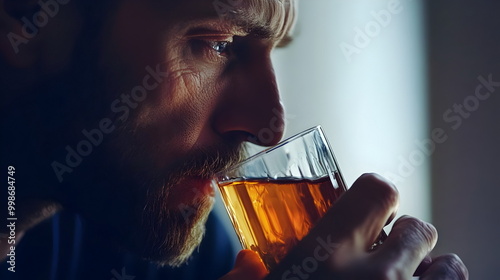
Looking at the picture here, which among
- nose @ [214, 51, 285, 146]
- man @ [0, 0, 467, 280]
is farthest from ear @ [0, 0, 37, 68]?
nose @ [214, 51, 285, 146]

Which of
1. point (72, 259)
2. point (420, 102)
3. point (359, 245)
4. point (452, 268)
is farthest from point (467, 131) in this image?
point (72, 259)

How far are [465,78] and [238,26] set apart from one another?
0.64 meters

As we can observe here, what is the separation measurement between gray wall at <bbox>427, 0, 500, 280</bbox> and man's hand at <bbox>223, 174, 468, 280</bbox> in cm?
59

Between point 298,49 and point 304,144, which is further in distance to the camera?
point 298,49

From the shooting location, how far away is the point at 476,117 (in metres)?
1.18

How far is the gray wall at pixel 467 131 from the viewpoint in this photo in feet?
3.79

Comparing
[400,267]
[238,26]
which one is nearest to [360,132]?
[238,26]

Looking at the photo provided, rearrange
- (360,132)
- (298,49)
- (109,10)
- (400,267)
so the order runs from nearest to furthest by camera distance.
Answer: (400,267)
(109,10)
(298,49)
(360,132)

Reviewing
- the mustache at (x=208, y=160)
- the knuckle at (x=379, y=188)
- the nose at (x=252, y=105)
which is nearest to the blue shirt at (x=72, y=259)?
the mustache at (x=208, y=160)

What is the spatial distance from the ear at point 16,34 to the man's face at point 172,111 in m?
0.11

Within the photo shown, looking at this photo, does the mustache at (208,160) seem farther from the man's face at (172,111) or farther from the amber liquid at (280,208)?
the amber liquid at (280,208)

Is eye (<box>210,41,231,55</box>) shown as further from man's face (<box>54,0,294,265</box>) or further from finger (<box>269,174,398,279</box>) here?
finger (<box>269,174,398,279</box>)

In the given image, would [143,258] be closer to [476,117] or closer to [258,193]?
[258,193]

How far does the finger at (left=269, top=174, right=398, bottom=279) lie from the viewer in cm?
62
